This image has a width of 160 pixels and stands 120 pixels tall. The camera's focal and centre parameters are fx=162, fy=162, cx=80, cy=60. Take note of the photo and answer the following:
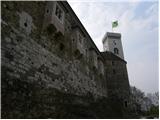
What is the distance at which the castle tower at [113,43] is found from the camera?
3216 cm

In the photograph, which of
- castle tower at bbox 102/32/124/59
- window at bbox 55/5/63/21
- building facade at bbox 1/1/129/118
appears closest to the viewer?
building facade at bbox 1/1/129/118

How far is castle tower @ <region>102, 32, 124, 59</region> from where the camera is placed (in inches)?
1266

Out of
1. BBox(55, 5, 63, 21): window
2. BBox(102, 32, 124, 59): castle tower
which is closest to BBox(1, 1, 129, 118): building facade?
BBox(55, 5, 63, 21): window

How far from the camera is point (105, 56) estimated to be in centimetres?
2488

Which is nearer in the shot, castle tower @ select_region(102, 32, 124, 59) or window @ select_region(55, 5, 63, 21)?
window @ select_region(55, 5, 63, 21)

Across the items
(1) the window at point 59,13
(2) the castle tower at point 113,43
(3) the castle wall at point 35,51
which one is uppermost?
(2) the castle tower at point 113,43

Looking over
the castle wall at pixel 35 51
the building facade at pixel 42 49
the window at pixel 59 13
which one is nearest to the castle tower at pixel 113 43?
the building facade at pixel 42 49

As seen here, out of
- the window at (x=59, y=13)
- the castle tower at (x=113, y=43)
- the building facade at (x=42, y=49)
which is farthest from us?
the castle tower at (x=113, y=43)

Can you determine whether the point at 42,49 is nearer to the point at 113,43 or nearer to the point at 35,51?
the point at 35,51

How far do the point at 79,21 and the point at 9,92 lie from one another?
33.1 feet

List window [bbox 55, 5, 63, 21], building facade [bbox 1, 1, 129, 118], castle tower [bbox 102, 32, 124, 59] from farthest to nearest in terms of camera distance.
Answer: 1. castle tower [bbox 102, 32, 124, 59]
2. window [bbox 55, 5, 63, 21]
3. building facade [bbox 1, 1, 129, 118]

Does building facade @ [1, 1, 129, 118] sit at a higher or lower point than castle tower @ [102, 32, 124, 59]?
lower

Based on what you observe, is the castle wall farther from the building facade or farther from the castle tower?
the castle tower

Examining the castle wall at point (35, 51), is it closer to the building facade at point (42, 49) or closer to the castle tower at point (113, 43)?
the building facade at point (42, 49)
